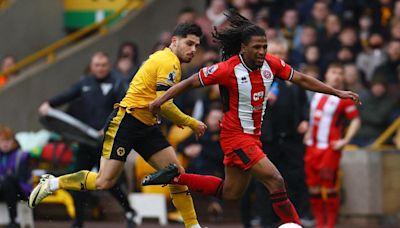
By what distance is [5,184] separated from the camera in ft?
56.3

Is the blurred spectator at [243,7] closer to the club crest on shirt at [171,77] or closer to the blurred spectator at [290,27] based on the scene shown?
the blurred spectator at [290,27]

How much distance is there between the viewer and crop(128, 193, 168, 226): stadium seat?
19469mm

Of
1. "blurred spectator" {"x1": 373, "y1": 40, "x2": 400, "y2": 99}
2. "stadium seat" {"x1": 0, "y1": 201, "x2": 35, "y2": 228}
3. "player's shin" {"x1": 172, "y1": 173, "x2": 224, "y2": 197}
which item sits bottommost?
"stadium seat" {"x1": 0, "y1": 201, "x2": 35, "y2": 228}

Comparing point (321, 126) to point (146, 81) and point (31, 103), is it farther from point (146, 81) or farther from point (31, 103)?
point (31, 103)

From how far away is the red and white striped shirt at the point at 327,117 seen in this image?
17.2m

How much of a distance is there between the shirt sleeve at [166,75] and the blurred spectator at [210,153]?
4.68m

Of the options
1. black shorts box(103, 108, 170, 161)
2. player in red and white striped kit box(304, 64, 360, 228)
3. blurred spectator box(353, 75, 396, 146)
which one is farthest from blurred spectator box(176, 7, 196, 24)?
black shorts box(103, 108, 170, 161)

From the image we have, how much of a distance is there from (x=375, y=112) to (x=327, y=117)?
2498 mm

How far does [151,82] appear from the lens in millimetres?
14047

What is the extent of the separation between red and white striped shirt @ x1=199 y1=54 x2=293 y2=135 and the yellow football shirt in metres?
0.50

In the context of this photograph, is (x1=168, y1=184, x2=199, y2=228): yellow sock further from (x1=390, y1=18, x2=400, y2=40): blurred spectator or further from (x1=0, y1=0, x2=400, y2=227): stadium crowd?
(x1=390, y1=18, x2=400, y2=40): blurred spectator

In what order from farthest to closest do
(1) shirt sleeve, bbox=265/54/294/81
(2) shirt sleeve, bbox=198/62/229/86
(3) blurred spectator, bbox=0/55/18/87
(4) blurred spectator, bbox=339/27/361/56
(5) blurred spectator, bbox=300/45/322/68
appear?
1. (3) blurred spectator, bbox=0/55/18/87
2. (4) blurred spectator, bbox=339/27/361/56
3. (5) blurred spectator, bbox=300/45/322/68
4. (1) shirt sleeve, bbox=265/54/294/81
5. (2) shirt sleeve, bbox=198/62/229/86

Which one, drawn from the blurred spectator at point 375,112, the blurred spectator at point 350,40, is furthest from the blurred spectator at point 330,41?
the blurred spectator at point 375,112

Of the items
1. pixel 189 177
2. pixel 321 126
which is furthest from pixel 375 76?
pixel 189 177
